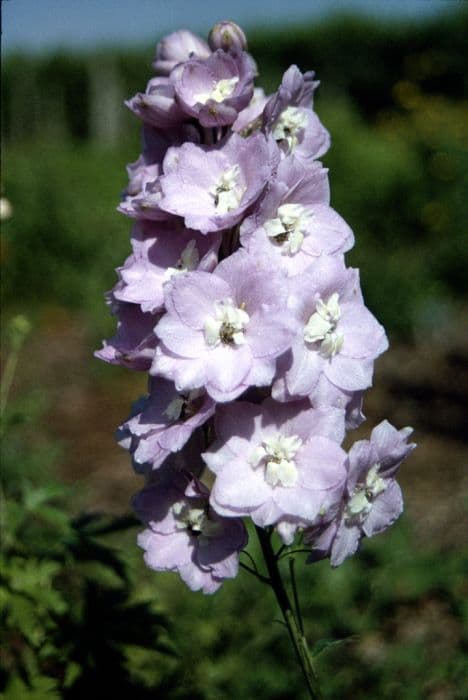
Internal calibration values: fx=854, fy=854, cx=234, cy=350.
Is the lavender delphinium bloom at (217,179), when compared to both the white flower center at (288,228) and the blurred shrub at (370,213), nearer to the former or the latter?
Result: the white flower center at (288,228)

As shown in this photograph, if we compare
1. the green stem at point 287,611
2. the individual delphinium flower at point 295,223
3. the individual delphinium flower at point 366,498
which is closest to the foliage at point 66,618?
the green stem at point 287,611

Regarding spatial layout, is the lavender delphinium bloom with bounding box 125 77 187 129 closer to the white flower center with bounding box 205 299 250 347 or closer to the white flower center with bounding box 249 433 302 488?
the white flower center with bounding box 205 299 250 347

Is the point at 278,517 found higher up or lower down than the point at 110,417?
higher up

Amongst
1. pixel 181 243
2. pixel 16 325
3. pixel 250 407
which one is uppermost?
pixel 181 243

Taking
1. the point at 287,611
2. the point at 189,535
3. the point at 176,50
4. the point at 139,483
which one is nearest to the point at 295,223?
the point at 176,50

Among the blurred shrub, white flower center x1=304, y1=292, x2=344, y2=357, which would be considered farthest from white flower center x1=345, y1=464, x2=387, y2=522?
the blurred shrub

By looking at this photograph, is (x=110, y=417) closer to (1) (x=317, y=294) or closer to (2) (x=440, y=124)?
(1) (x=317, y=294)

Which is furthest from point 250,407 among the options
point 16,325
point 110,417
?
point 110,417
